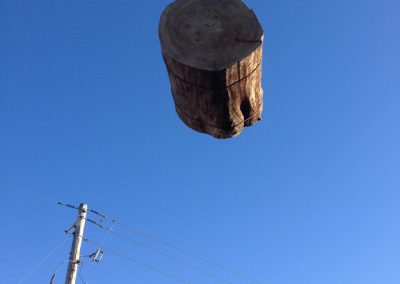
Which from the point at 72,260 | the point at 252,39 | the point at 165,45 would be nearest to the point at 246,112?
the point at 252,39

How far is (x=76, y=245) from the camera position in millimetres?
10391

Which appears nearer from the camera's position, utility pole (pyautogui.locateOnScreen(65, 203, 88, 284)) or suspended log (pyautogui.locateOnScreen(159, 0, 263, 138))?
suspended log (pyautogui.locateOnScreen(159, 0, 263, 138))

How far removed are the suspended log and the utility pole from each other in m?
8.37

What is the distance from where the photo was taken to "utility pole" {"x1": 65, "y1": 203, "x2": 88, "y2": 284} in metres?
9.82

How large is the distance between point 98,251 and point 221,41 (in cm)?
993

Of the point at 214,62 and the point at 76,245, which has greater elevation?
the point at 76,245

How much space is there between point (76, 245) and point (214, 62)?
363 inches

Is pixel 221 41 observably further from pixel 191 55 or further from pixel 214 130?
pixel 214 130

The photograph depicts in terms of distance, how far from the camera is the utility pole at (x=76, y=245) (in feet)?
32.2

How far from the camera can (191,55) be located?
7.32 ft

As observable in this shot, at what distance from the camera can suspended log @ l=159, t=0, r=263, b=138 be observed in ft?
7.18

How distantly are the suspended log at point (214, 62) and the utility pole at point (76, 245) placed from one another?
8369mm

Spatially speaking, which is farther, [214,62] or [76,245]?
[76,245]

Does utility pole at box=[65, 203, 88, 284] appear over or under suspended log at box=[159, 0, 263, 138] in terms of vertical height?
over
